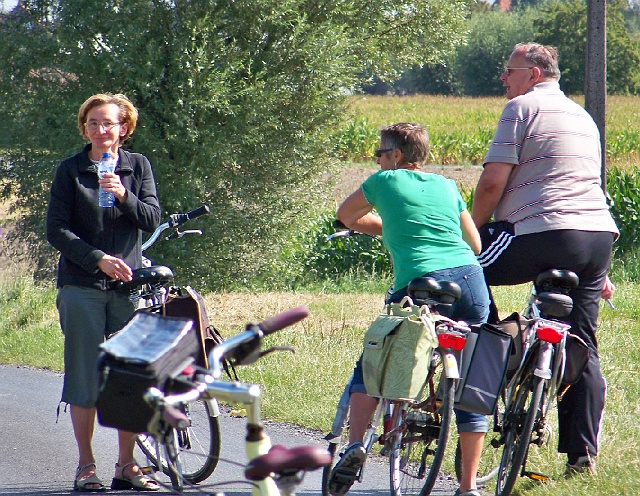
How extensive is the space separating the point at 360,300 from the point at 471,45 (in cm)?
6273

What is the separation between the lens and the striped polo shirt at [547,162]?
4.66 meters

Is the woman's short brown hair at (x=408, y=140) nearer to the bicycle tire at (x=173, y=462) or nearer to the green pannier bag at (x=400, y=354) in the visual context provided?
the green pannier bag at (x=400, y=354)

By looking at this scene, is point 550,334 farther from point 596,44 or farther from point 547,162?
point 596,44

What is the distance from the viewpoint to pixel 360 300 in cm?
1253

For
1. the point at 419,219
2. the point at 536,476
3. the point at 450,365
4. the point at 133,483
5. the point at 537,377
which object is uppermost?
the point at 419,219

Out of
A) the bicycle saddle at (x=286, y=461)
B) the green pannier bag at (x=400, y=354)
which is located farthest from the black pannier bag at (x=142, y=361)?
the green pannier bag at (x=400, y=354)

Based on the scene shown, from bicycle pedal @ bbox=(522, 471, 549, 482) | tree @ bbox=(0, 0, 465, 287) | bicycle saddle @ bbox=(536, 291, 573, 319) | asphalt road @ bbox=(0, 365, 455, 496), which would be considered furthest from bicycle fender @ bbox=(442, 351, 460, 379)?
tree @ bbox=(0, 0, 465, 287)

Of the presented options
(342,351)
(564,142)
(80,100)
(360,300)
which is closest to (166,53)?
(80,100)

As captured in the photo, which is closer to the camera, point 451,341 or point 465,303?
point 451,341

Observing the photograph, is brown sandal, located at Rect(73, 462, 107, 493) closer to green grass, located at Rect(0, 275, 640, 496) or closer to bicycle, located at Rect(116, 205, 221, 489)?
bicycle, located at Rect(116, 205, 221, 489)

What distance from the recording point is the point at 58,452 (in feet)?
19.6

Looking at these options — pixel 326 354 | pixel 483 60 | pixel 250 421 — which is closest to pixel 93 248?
pixel 250 421

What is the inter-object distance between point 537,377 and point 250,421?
2342 mm

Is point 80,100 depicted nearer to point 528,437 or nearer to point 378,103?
point 528,437
